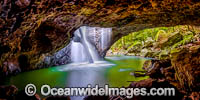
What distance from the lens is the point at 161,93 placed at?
10.6 feet

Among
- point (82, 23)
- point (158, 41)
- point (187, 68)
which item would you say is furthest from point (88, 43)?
point (187, 68)

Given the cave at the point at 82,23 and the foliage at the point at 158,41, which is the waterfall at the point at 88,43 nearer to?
the cave at the point at 82,23

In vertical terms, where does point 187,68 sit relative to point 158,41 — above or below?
below

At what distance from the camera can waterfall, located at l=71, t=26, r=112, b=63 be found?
52.9 feet

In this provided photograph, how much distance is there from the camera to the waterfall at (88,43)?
16.1 metres

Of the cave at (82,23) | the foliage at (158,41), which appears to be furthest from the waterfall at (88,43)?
the foliage at (158,41)

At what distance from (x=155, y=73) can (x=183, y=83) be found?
2231 mm

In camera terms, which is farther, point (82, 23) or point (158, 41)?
point (158, 41)

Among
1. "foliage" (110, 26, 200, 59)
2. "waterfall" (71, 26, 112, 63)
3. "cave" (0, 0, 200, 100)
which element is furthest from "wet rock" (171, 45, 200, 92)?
"waterfall" (71, 26, 112, 63)

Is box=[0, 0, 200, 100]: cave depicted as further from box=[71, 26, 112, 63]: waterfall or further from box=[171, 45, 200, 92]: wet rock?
box=[71, 26, 112, 63]: waterfall

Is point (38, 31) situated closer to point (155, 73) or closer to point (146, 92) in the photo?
point (146, 92)

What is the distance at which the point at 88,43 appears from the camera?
16.8 meters

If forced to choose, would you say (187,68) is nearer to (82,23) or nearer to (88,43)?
(82,23)

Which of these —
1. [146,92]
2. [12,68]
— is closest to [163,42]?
[146,92]
